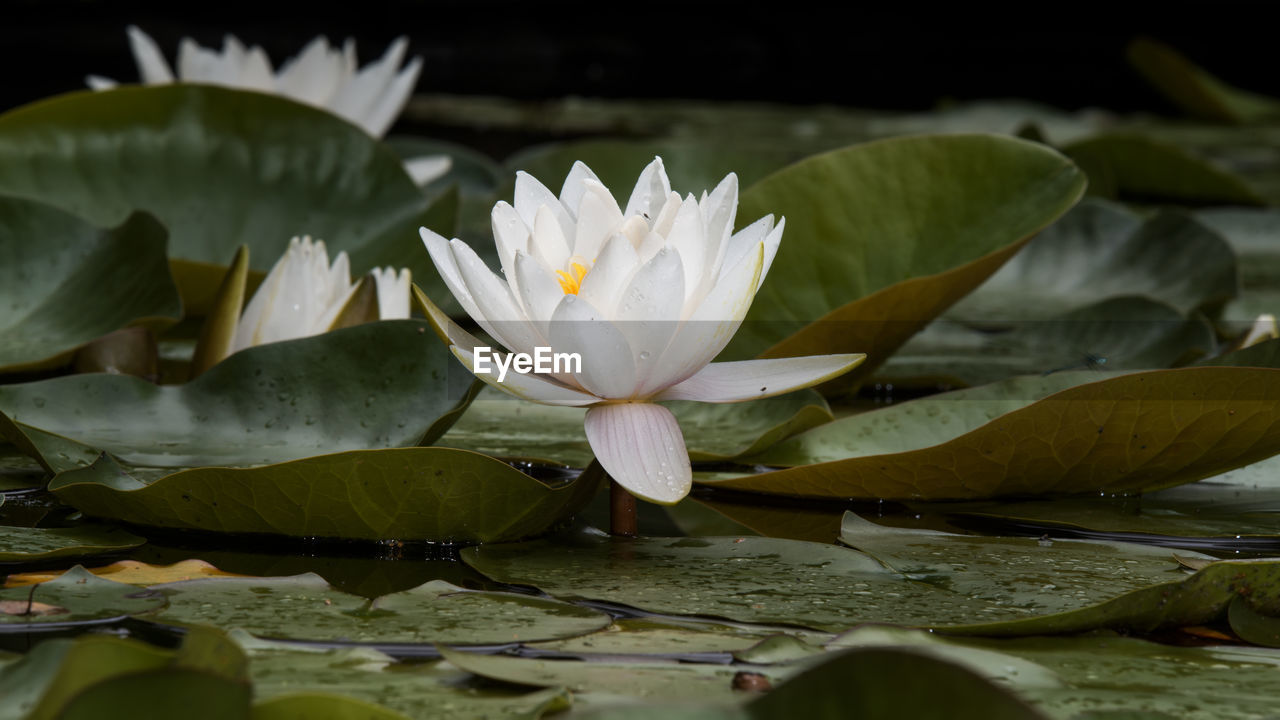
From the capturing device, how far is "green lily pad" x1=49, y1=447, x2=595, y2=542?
869 mm

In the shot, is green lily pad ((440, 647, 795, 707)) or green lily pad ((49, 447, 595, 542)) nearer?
green lily pad ((440, 647, 795, 707))

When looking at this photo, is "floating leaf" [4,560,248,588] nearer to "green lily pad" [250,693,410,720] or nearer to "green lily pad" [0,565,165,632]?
"green lily pad" [0,565,165,632]

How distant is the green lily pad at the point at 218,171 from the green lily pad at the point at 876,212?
51 cm

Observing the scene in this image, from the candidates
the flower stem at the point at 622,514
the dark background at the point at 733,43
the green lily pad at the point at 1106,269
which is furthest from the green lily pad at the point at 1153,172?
the dark background at the point at 733,43

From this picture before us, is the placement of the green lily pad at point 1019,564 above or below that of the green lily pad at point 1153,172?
below

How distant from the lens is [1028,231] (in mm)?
1262

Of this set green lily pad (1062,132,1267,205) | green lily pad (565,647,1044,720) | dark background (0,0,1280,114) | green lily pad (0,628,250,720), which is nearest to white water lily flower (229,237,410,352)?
green lily pad (0,628,250,720)

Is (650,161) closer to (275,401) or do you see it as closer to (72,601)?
(275,401)

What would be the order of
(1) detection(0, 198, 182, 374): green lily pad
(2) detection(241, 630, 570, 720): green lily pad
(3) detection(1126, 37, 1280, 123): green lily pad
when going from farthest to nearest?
(3) detection(1126, 37, 1280, 123): green lily pad, (1) detection(0, 198, 182, 374): green lily pad, (2) detection(241, 630, 570, 720): green lily pad

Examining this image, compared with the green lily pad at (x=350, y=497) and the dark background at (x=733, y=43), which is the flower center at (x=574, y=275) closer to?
the green lily pad at (x=350, y=497)

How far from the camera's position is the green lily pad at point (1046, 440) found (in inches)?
38.0

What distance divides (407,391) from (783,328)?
48cm

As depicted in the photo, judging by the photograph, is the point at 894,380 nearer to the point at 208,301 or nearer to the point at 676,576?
the point at 676,576

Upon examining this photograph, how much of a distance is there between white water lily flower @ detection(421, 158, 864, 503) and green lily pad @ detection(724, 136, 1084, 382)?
43 centimetres
